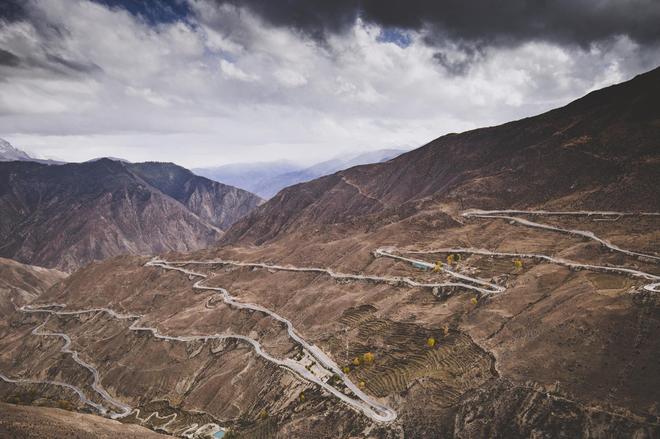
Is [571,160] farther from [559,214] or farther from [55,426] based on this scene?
[55,426]

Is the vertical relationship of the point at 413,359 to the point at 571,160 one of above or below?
below

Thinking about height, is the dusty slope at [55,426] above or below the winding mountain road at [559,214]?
below

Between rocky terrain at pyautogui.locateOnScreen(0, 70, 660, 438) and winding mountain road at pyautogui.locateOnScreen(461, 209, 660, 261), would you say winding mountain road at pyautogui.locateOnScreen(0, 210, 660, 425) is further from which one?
rocky terrain at pyautogui.locateOnScreen(0, 70, 660, 438)

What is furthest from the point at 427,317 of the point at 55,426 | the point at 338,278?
the point at 55,426

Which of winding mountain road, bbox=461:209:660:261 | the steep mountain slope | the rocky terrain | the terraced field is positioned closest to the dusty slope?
the rocky terrain

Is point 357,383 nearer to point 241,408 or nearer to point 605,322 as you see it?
point 241,408

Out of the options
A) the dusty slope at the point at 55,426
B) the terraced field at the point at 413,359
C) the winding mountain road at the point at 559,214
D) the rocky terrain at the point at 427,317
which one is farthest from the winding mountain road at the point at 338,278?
the dusty slope at the point at 55,426

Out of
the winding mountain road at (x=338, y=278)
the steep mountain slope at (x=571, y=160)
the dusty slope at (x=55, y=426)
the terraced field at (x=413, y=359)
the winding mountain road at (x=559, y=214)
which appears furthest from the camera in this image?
the steep mountain slope at (x=571, y=160)

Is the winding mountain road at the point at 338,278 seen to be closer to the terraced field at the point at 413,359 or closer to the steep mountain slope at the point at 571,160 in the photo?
the terraced field at the point at 413,359

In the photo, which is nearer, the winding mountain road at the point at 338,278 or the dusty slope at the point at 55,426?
the dusty slope at the point at 55,426

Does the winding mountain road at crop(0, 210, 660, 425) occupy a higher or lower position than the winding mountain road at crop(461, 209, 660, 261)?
lower
